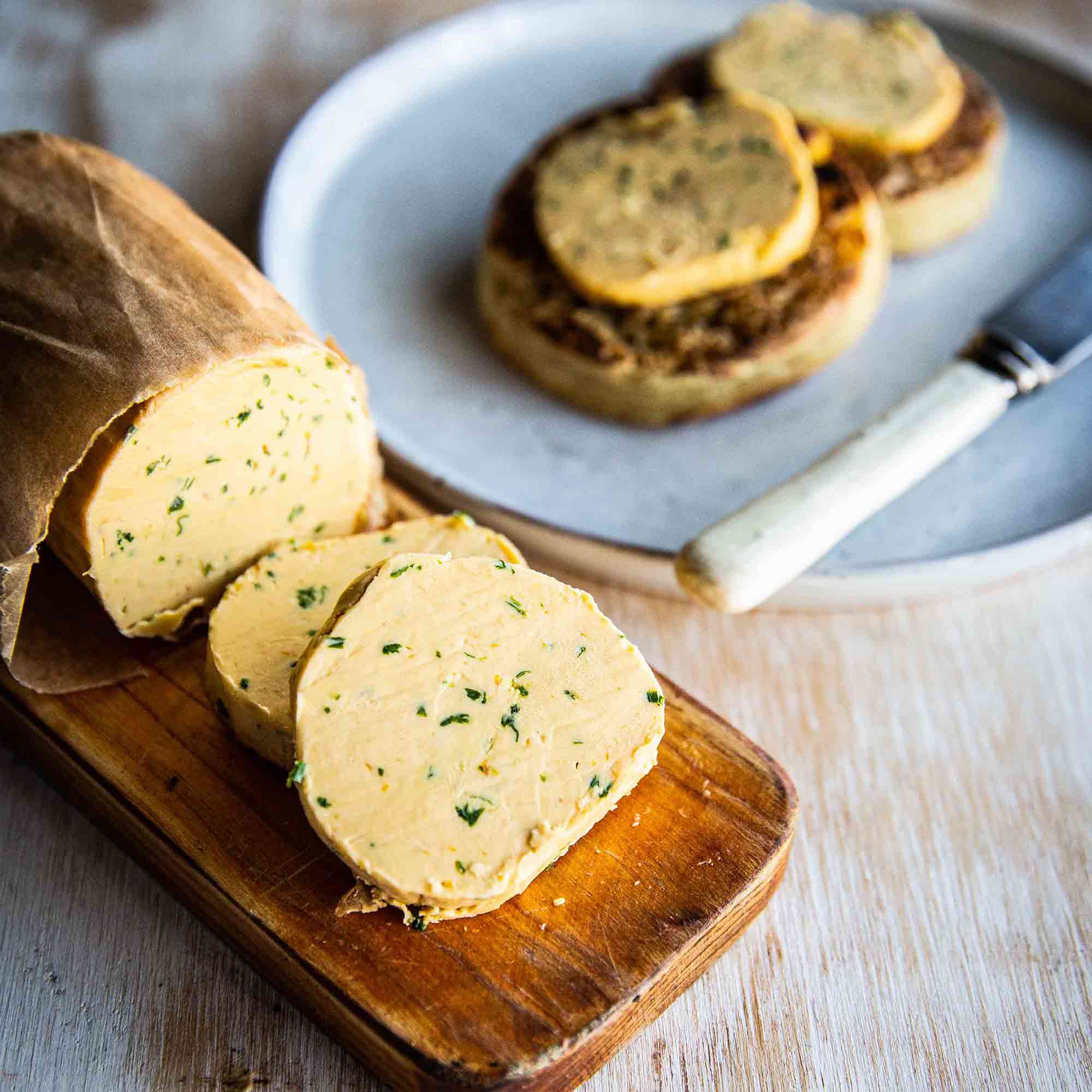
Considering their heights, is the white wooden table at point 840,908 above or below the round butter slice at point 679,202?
below

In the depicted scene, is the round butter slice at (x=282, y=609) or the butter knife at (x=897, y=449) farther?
the butter knife at (x=897, y=449)

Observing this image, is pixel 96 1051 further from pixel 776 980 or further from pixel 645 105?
pixel 645 105

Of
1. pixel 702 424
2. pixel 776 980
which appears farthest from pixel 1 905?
pixel 702 424

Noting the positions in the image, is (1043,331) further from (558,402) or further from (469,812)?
(469,812)

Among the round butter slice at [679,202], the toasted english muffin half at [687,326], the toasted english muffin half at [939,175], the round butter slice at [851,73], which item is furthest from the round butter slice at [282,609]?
the round butter slice at [851,73]

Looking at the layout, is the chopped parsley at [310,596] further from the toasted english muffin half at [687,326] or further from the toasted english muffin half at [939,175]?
the toasted english muffin half at [939,175]

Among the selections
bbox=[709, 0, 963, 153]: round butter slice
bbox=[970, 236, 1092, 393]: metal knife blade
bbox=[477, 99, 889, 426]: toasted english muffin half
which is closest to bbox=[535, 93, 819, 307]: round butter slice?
bbox=[477, 99, 889, 426]: toasted english muffin half

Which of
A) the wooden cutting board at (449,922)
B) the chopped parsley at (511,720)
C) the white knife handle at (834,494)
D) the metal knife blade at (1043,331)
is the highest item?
the metal knife blade at (1043,331)

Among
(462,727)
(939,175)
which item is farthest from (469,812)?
(939,175)
